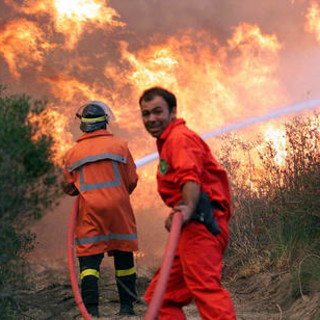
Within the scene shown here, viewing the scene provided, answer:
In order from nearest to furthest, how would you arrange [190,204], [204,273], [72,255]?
[190,204] < [204,273] < [72,255]

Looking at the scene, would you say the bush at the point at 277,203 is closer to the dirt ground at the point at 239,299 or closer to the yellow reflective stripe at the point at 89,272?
the dirt ground at the point at 239,299

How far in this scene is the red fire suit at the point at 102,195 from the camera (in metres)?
5.20

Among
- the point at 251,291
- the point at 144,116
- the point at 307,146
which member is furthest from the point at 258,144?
the point at 144,116

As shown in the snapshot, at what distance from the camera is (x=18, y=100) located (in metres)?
3.40

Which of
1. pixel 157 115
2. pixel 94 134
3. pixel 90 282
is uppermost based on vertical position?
pixel 94 134

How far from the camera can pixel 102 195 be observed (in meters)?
5.21

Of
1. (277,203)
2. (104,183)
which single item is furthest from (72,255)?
(277,203)

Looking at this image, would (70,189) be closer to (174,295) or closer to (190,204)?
(174,295)

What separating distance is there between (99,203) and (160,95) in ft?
6.55

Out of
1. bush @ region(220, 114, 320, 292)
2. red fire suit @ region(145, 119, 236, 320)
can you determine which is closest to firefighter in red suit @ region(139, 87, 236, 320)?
red fire suit @ region(145, 119, 236, 320)

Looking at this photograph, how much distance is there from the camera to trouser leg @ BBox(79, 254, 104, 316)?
16.9 feet

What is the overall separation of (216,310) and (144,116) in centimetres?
129

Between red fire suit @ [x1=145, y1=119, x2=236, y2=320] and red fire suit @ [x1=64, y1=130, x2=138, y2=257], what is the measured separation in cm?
186

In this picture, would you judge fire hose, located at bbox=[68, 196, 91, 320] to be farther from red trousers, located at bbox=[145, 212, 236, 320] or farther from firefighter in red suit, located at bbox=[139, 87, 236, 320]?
firefighter in red suit, located at bbox=[139, 87, 236, 320]
